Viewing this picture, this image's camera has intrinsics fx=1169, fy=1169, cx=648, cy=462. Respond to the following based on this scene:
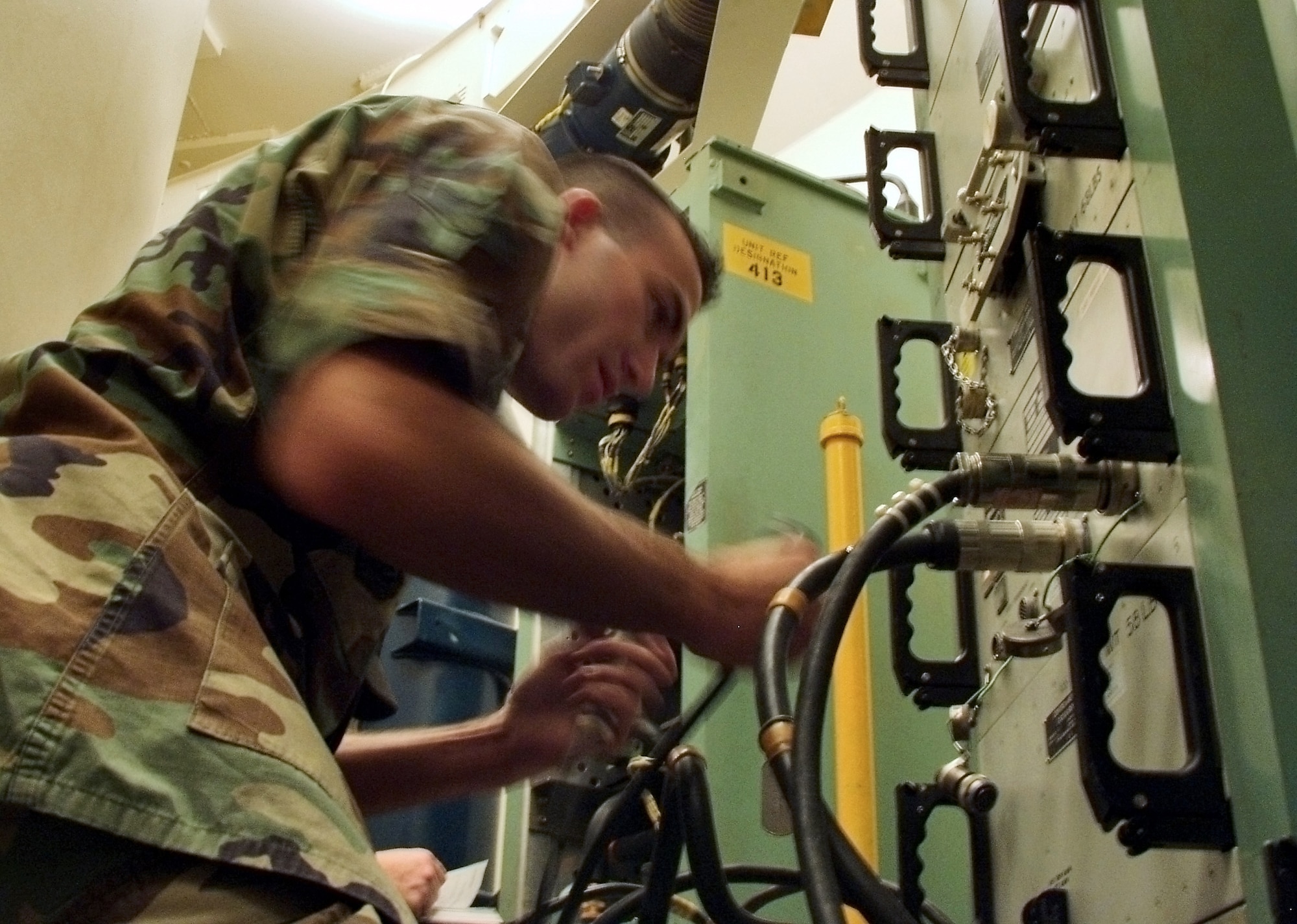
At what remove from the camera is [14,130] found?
111 centimetres

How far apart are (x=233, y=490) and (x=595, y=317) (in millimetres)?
333

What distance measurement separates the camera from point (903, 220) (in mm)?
1246

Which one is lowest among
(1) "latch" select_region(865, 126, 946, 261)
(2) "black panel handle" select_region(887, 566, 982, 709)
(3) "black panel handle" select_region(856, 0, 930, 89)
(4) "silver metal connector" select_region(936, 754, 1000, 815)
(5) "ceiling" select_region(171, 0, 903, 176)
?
(4) "silver metal connector" select_region(936, 754, 1000, 815)

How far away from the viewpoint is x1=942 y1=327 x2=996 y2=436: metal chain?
41.2 inches

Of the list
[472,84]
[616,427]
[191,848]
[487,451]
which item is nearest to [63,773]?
[191,848]

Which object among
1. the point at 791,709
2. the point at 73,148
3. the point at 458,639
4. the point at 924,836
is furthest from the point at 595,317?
the point at 458,639

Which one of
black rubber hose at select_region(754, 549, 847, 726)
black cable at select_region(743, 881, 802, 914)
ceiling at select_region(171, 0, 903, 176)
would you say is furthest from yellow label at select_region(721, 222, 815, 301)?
ceiling at select_region(171, 0, 903, 176)

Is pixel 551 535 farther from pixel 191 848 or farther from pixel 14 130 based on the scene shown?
pixel 14 130

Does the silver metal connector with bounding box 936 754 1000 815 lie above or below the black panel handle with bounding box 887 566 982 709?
below

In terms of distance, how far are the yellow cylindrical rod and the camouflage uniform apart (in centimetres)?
59

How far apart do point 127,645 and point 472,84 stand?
2.45 m

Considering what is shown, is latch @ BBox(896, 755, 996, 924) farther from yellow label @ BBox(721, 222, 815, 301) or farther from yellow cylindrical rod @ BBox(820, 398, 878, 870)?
yellow label @ BBox(721, 222, 815, 301)

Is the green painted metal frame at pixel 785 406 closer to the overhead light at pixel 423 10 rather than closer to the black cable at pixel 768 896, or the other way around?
the black cable at pixel 768 896

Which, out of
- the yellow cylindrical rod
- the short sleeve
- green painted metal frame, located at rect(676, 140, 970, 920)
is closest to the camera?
the short sleeve
